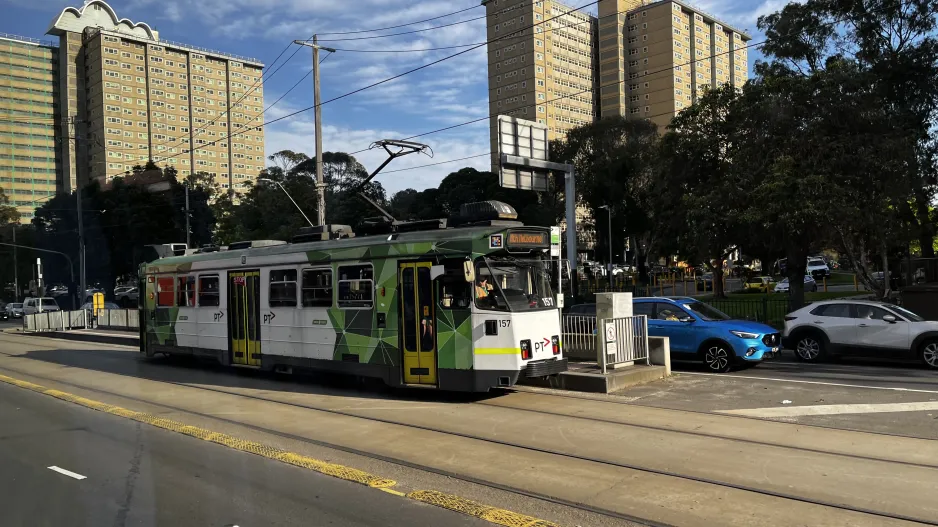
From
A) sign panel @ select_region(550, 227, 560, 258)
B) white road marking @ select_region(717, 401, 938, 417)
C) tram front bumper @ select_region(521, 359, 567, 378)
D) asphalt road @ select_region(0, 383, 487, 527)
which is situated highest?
sign panel @ select_region(550, 227, 560, 258)

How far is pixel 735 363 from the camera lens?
13648mm

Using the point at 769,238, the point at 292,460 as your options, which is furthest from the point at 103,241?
the point at 292,460

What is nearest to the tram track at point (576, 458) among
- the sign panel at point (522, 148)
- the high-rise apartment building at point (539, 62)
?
the sign panel at point (522, 148)

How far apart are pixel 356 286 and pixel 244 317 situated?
3.91 metres

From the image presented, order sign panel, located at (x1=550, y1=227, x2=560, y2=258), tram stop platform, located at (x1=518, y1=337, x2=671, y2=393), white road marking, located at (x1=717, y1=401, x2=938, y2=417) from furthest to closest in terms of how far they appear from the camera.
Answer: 1. tram stop platform, located at (x1=518, y1=337, x2=671, y2=393)
2. sign panel, located at (x1=550, y1=227, x2=560, y2=258)
3. white road marking, located at (x1=717, y1=401, x2=938, y2=417)

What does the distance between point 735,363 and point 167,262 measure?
46.2ft

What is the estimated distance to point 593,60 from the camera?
122812 mm

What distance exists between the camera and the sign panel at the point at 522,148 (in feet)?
69.3

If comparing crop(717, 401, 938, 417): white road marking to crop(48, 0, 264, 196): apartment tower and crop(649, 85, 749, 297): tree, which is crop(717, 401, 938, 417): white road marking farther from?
crop(48, 0, 264, 196): apartment tower

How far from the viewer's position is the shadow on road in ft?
39.0

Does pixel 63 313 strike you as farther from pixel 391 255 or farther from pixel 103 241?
pixel 391 255

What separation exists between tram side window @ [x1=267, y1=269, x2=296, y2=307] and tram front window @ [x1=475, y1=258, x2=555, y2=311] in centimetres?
470

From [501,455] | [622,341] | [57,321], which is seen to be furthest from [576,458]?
[57,321]

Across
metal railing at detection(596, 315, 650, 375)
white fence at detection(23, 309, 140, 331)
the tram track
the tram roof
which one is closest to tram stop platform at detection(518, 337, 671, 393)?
metal railing at detection(596, 315, 650, 375)
